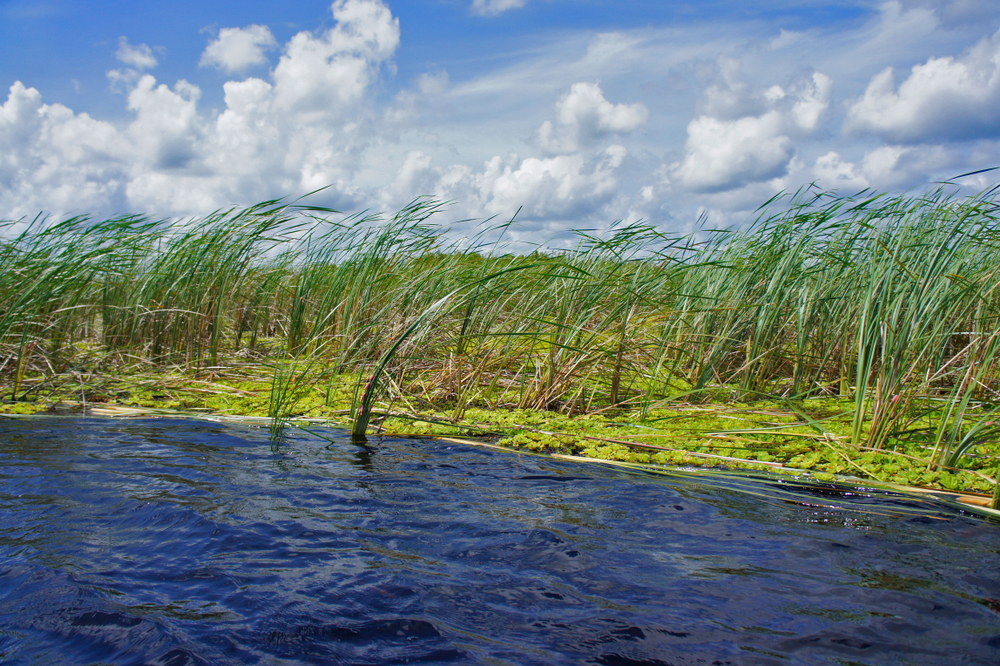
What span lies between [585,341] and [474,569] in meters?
2.52

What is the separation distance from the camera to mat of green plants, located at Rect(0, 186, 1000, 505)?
3.53m

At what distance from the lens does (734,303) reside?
4.64 metres

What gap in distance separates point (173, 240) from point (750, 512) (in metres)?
5.77

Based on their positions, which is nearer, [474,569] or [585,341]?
[474,569]

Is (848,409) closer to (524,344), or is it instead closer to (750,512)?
(750,512)

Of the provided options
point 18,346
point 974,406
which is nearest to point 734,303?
point 974,406

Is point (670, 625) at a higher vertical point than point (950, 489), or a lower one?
lower

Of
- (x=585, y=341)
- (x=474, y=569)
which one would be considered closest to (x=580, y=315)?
(x=585, y=341)

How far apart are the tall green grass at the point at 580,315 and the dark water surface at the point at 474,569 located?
93 centimetres

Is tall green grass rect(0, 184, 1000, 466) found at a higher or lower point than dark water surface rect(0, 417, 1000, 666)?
higher

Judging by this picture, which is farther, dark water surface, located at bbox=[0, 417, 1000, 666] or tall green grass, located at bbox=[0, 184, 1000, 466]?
tall green grass, located at bbox=[0, 184, 1000, 466]

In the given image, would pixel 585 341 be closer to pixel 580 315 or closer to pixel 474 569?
pixel 580 315

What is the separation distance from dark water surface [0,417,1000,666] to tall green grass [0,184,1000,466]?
934 mm

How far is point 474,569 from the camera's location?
7.27ft
